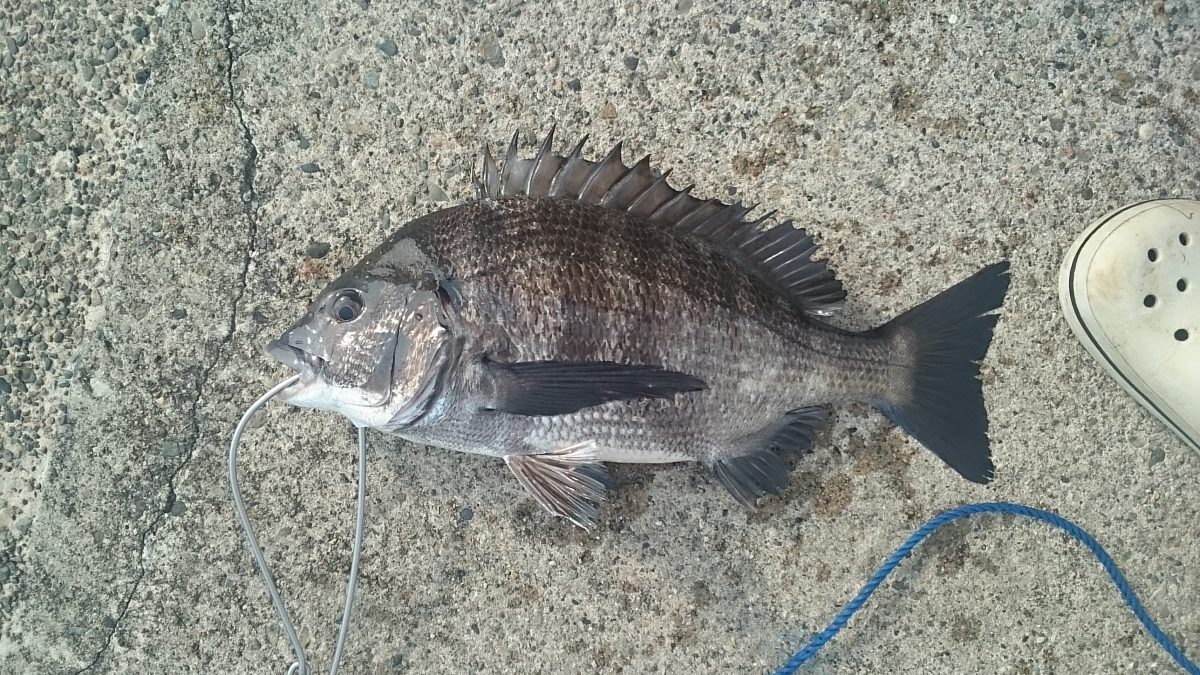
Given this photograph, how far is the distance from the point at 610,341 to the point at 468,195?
2.20ft

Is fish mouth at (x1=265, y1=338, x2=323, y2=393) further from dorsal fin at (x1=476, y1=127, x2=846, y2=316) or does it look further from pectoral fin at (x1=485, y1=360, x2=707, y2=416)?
dorsal fin at (x1=476, y1=127, x2=846, y2=316)

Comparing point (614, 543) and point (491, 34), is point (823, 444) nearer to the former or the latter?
point (614, 543)

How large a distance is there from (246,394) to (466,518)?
2.22ft

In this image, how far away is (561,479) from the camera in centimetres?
168

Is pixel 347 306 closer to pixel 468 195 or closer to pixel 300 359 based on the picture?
pixel 300 359

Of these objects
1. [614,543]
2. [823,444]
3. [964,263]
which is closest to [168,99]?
[614,543]

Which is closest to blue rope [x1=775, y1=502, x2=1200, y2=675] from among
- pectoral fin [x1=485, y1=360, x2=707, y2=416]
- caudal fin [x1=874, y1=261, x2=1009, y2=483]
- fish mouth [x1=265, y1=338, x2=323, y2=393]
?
caudal fin [x1=874, y1=261, x2=1009, y2=483]

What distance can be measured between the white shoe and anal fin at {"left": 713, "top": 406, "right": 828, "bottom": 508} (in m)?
0.78

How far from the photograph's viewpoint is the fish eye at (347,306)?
1584 mm

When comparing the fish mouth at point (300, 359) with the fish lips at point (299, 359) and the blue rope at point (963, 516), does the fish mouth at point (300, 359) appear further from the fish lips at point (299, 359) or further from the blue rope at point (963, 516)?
the blue rope at point (963, 516)

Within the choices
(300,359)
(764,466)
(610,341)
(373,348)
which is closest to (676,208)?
(610,341)

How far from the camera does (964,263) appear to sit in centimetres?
194

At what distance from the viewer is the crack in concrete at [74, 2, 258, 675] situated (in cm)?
193

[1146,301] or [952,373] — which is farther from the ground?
[1146,301]
